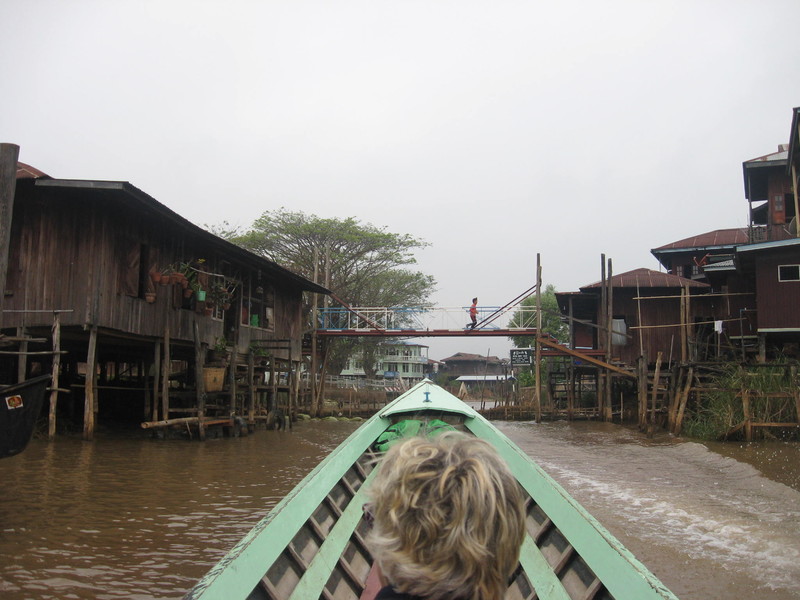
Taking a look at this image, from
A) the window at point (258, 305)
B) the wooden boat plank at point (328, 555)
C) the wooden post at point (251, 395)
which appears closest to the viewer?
the wooden boat plank at point (328, 555)

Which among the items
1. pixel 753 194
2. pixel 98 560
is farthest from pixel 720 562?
pixel 753 194

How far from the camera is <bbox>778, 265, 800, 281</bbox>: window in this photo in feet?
57.6

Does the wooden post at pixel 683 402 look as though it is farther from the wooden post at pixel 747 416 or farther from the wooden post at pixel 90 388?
the wooden post at pixel 90 388

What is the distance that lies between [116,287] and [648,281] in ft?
61.5

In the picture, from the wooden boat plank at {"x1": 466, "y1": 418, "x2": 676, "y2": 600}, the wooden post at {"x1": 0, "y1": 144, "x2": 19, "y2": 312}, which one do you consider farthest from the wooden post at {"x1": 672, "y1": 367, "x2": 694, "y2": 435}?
the wooden post at {"x1": 0, "y1": 144, "x2": 19, "y2": 312}

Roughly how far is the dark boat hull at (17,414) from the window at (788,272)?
57.2 ft

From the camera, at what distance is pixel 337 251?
31641mm

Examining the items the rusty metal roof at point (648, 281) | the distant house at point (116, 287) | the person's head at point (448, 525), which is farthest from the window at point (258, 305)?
the person's head at point (448, 525)

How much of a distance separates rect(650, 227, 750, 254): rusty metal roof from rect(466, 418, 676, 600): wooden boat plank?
87.3 ft

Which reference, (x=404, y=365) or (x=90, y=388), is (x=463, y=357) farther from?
(x=90, y=388)

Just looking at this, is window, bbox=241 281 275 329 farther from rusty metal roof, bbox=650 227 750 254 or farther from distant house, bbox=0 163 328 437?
rusty metal roof, bbox=650 227 750 254

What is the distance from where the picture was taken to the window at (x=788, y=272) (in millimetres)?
17547

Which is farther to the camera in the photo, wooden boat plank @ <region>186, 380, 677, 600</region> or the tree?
the tree

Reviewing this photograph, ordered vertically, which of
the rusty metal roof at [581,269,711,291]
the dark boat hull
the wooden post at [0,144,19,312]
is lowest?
the dark boat hull
